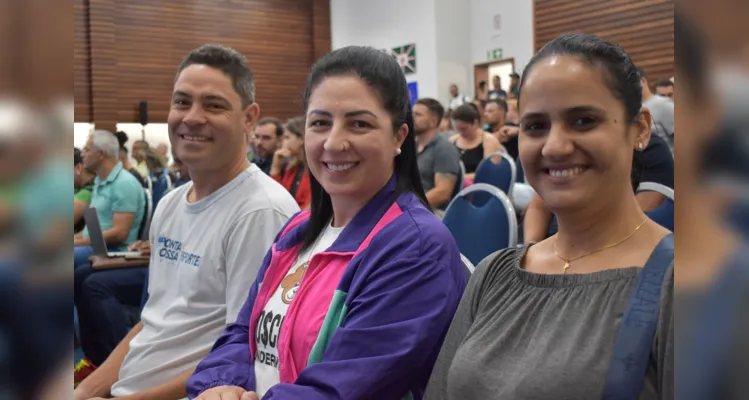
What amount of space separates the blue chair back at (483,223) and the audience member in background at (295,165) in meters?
2.26

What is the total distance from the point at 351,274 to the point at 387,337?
0.18m

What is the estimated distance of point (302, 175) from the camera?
16.2 ft

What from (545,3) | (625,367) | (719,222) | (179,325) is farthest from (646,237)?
(545,3)

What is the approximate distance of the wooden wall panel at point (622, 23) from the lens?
9.38 meters

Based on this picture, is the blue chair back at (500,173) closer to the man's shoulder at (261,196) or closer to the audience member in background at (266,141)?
the man's shoulder at (261,196)

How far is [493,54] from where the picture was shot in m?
11.7

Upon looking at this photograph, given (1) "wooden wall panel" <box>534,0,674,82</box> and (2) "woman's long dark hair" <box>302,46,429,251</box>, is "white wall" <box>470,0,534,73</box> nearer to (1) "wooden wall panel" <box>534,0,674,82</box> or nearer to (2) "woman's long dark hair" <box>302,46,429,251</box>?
(1) "wooden wall panel" <box>534,0,674,82</box>

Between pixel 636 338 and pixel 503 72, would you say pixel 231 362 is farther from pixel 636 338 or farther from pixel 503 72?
pixel 503 72

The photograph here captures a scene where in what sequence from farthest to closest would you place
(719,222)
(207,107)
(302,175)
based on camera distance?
1. (302,175)
2. (207,107)
3. (719,222)

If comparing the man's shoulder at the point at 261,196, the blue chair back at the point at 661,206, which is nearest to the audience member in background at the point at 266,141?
the man's shoulder at the point at 261,196

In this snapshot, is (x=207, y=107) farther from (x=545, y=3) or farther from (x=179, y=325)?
(x=545, y=3)

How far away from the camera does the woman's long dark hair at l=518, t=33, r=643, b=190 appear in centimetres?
111

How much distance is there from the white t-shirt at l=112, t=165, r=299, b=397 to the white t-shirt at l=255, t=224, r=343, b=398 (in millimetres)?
219

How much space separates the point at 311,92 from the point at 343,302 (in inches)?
21.8
